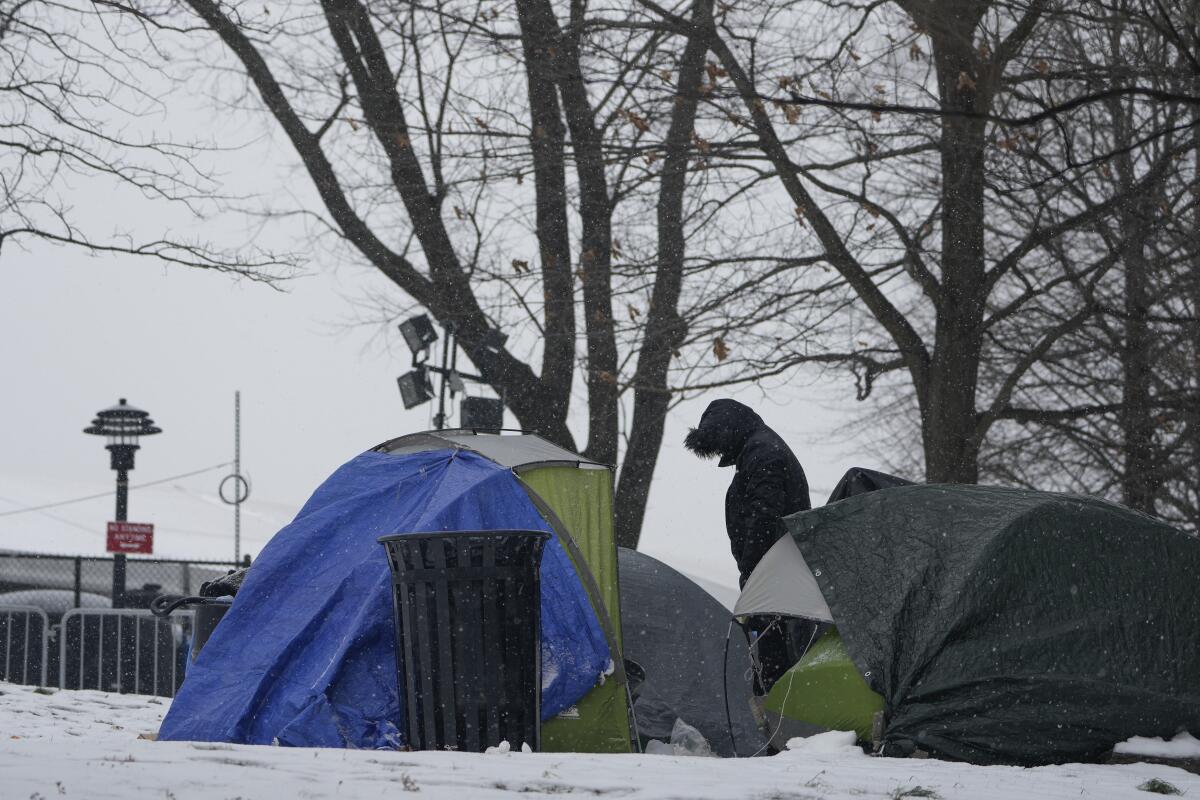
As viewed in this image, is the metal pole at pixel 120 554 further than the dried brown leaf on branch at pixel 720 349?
Yes

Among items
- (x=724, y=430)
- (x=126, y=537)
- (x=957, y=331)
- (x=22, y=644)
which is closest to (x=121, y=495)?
(x=126, y=537)

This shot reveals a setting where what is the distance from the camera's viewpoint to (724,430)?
26.6 feet

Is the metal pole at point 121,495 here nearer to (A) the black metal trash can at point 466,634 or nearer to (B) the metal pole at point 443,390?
(B) the metal pole at point 443,390

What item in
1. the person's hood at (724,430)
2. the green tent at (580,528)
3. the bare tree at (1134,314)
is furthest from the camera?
the bare tree at (1134,314)

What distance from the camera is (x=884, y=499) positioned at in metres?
7.37

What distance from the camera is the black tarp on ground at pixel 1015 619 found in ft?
21.6

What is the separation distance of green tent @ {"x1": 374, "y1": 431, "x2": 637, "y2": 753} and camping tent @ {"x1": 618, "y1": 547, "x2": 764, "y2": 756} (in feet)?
2.96

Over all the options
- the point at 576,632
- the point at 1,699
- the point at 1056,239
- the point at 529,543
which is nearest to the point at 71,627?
the point at 1,699

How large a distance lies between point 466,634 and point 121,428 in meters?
13.9

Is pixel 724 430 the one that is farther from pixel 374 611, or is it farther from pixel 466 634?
pixel 466 634

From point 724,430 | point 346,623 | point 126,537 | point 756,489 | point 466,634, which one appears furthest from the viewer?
point 126,537

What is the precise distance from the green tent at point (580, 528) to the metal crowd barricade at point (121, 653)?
6200mm

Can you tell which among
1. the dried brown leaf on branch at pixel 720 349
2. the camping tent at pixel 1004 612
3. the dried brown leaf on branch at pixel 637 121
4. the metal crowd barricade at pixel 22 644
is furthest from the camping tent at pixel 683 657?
the metal crowd barricade at pixel 22 644

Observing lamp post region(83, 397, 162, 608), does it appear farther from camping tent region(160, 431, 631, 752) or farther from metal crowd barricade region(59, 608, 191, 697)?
camping tent region(160, 431, 631, 752)
